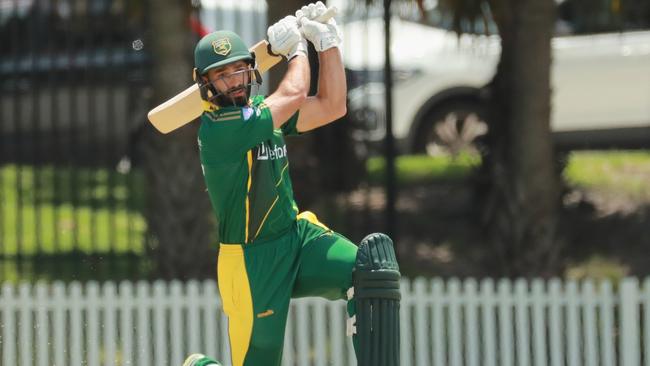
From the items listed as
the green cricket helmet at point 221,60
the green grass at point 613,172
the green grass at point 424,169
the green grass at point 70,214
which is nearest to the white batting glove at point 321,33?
the green cricket helmet at point 221,60

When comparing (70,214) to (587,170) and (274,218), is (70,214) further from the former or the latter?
(274,218)

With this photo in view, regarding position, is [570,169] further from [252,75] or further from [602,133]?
[252,75]

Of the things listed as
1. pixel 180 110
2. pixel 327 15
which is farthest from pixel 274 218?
pixel 327 15

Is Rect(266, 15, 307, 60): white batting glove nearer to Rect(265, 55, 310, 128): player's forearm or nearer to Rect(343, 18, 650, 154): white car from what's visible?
Rect(265, 55, 310, 128): player's forearm

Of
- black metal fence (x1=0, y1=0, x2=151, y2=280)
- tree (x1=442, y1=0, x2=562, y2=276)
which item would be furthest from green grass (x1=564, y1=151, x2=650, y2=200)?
black metal fence (x1=0, y1=0, x2=151, y2=280)

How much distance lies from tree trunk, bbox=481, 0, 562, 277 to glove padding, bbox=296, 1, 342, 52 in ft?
12.3

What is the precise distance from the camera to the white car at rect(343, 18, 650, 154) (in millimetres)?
11078

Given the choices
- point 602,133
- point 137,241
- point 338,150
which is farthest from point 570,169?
point 137,241

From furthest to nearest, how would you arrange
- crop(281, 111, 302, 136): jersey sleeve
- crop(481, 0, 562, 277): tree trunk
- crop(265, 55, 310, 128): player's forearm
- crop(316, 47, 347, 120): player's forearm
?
1. crop(481, 0, 562, 277): tree trunk
2. crop(281, 111, 302, 136): jersey sleeve
3. crop(316, 47, 347, 120): player's forearm
4. crop(265, 55, 310, 128): player's forearm

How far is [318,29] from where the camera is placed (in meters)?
4.77

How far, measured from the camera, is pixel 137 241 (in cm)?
1022

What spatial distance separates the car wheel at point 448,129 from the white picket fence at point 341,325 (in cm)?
437

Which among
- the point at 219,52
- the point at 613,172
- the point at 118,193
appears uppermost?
the point at 219,52

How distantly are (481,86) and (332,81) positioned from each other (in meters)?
6.08
